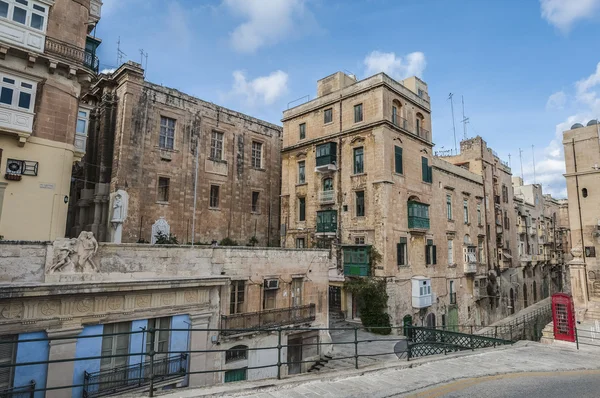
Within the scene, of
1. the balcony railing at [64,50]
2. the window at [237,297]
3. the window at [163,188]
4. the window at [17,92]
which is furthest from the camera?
the window at [163,188]

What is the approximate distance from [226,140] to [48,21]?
12.8 metres

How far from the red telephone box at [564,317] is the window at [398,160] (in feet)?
40.7

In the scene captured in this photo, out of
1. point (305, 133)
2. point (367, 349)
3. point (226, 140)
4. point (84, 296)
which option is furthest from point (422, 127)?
point (84, 296)

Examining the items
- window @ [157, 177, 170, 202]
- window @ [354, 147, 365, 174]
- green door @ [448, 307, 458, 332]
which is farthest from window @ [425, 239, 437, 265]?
window @ [157, 177, 170, 202]

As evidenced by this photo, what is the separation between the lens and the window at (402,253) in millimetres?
22969

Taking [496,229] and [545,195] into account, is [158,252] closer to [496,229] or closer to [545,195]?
[496,229]

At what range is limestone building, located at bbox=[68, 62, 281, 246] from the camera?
2088 centimetres

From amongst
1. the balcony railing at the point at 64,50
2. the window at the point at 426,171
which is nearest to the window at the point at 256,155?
the window at the point at 426,171

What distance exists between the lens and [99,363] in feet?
34.5

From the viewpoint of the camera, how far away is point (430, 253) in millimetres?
25719

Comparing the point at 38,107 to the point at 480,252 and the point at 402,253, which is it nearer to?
the point at 402,253

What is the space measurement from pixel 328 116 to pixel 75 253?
20.1m

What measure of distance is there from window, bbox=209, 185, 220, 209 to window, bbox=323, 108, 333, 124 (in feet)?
31.1

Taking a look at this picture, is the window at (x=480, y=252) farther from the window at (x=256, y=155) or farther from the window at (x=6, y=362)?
the window at (x=6, y=362)
